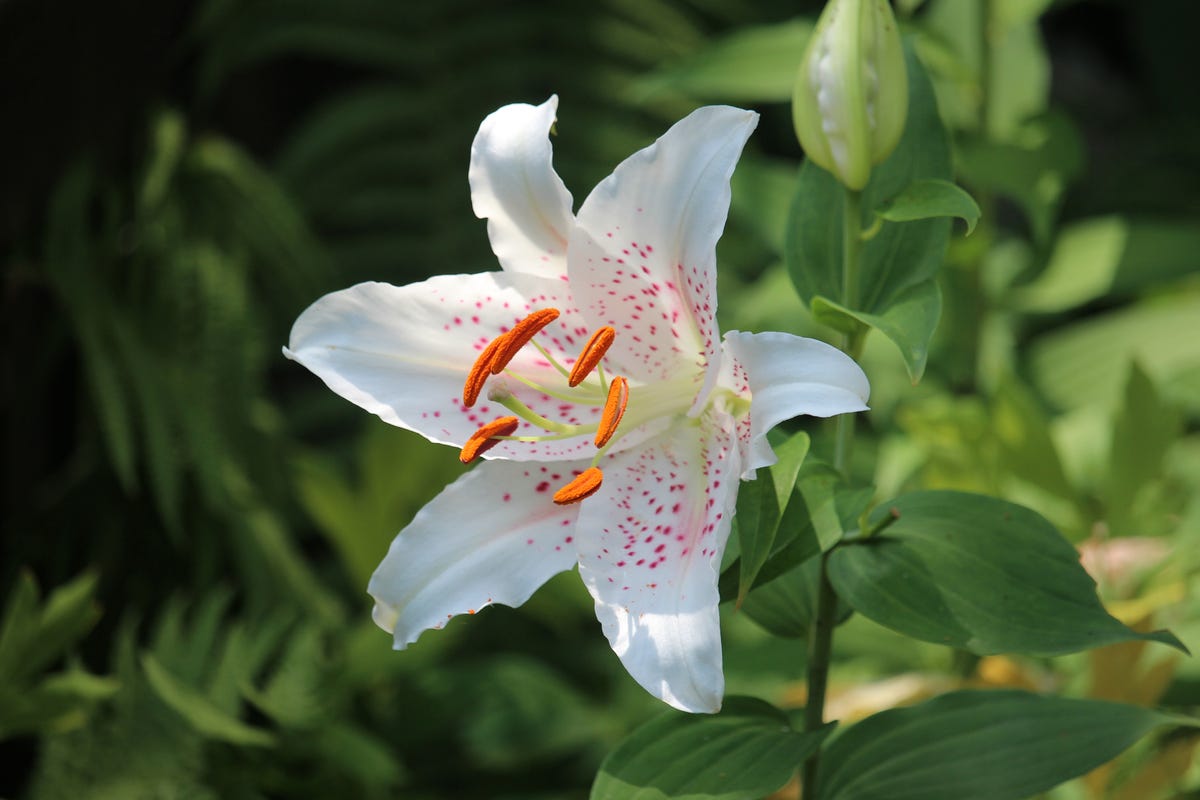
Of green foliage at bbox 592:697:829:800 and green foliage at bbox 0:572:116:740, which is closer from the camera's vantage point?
green foliage at bbox 592:697:829:800

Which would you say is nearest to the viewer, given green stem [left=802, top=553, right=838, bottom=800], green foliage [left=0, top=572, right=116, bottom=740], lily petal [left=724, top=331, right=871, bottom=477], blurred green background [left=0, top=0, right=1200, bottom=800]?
lily petal [left=724, top=331, right=871, bottom=477]

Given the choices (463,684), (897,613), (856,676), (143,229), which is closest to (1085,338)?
(856,676)

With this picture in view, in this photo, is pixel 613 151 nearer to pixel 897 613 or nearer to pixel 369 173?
pixel 369 173

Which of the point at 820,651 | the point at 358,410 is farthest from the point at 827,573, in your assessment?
the point at 358,410

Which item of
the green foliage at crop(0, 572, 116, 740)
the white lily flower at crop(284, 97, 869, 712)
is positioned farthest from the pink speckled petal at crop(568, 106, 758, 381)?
the green foliage at crop(0, 572, 116, 740)

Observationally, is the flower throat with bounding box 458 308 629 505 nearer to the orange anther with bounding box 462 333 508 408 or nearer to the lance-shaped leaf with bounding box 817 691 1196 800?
the orange anther with bounding box 462 333 508 408

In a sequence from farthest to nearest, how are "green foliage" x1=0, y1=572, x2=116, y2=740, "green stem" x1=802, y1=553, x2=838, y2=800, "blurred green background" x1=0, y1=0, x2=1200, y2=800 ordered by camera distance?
"blurred green background" x1=0, y1=0, x2=1200, y2=800 → "green foliage" x1=0, y1=572, x2=116, y2=740 → "green stem" x1=802, y1=553, x2=838, y2=800
